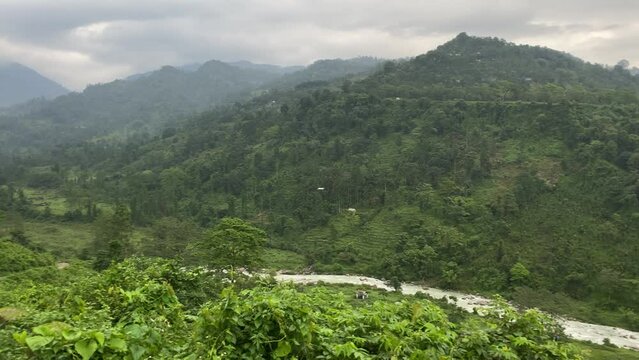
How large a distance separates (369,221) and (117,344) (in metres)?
49.5

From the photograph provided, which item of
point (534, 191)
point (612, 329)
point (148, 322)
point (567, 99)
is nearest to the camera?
point (148, 322)

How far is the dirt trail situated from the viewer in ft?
109

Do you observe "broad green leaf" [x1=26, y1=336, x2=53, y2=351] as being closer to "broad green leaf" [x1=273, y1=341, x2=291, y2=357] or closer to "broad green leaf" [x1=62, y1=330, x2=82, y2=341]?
"broad green leaf" [x1=62, y1=330, x2=82, y2=341]

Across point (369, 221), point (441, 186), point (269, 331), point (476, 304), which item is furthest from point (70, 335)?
point (441, 186)

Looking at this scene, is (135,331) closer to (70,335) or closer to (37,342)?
(70,335)

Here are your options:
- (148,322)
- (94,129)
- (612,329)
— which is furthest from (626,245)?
(94,129)

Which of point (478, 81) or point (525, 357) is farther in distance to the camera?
point (478, 81)

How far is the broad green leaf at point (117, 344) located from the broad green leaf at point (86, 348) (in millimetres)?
Result: 135

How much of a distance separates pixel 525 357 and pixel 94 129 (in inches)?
7738

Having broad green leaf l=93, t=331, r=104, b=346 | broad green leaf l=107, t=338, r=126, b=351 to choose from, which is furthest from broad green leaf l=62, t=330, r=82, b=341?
broad green leaf l=107, t=338, r=126, b=351

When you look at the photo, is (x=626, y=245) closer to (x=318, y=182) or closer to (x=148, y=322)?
(x=318, y=182)

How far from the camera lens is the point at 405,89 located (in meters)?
77.7

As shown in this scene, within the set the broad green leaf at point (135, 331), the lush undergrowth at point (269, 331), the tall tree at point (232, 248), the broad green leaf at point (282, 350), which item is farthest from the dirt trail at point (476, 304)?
the broad green leaf at point (135, 331)

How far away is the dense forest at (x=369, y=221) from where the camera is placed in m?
5.29
